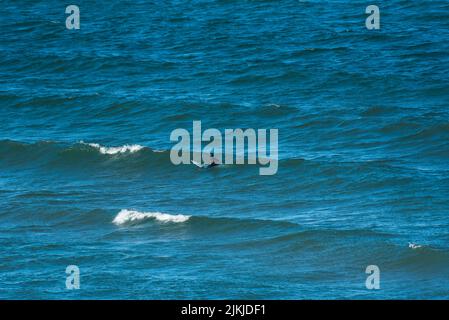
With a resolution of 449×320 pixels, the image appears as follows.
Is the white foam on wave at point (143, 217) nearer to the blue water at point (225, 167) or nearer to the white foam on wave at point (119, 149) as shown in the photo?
the blue water at point (225, 167)

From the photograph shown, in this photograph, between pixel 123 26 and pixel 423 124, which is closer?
pixel 423 124

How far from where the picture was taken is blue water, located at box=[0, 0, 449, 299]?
29578 mm

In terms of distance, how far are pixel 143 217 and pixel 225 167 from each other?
592 cm

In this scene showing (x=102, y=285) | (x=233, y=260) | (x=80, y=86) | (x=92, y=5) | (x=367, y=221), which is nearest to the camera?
(x=102, y=285)

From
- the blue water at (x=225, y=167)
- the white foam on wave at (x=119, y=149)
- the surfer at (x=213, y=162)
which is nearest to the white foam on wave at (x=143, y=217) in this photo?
the blue water at (x=225, y=167)

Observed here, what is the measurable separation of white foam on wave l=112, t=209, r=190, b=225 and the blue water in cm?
7

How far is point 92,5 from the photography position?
66.7 metres

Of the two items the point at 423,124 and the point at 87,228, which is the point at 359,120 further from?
the point at 87,228

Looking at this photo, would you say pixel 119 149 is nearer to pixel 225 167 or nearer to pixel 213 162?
pixel 213 162

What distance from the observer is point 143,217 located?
3456 centimetres

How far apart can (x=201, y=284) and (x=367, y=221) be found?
706 cm

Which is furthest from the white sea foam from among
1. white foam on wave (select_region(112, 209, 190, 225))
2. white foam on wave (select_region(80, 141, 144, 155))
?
white foam on wave (select_region(80, 141, 144, 155))
